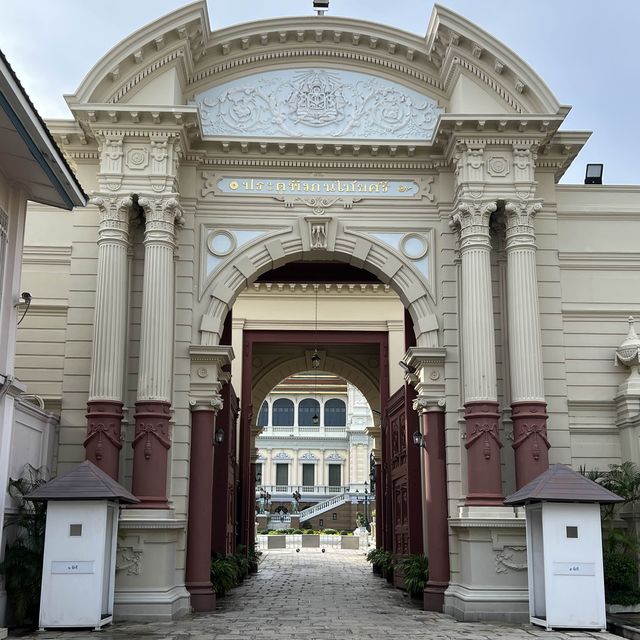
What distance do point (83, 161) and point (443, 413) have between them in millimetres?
8260

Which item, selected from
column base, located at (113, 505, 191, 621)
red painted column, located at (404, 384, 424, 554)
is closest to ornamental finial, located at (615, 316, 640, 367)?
red painted column, located at (404, 384, 424, 554)

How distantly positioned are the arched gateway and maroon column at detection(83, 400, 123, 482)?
4 cm

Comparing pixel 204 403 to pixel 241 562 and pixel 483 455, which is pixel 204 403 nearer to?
pixel 483 455

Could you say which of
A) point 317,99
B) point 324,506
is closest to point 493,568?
point 317,99

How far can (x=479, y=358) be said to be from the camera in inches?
Answer: 618

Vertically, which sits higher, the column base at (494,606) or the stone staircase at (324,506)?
the stone staircase at (324,506)

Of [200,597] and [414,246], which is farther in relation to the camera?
[414,246]

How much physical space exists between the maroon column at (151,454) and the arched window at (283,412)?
182 feet

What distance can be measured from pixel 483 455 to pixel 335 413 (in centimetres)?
5618

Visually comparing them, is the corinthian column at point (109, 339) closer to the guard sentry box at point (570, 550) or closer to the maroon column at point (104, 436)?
the maroon column at point (104, 436)

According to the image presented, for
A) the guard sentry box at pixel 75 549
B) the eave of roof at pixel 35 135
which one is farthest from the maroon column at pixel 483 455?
the eave of roof at pixel 35 135

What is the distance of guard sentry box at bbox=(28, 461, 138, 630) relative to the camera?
12.7 metres

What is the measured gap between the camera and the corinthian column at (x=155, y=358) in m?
15.1

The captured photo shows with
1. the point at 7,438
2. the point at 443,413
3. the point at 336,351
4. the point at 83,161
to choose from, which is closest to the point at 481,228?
the point at 443,413
